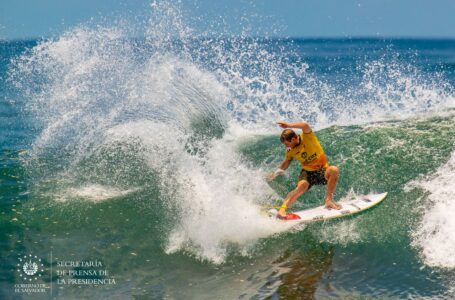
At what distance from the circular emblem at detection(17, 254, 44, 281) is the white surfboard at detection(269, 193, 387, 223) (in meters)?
4.41

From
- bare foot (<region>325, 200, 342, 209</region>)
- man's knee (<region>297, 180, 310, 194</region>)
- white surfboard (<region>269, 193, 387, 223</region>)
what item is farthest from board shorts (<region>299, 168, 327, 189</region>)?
white surfboard (<region>269, 193, 387, 223</region>)

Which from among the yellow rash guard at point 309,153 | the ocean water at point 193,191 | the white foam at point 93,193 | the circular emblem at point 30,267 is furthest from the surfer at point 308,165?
the circular emblem at point 30,267

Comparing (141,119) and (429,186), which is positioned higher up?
(141,119)

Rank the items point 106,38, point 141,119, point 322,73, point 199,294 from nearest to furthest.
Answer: point 199,294 → point 141,119 → point 106,38 → point 322,73

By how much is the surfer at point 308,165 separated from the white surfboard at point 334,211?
0.54 feet

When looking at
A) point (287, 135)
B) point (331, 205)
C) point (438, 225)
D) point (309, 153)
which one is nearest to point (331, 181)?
point (331, 205)

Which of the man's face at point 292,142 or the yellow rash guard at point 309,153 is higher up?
the man's face at point 292,142

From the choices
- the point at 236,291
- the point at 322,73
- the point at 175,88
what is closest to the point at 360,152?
the point at 175,88

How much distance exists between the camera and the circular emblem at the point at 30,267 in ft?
29.4

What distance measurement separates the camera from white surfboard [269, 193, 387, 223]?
10.5 m

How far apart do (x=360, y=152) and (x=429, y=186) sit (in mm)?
2673

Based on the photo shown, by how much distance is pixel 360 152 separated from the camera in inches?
560

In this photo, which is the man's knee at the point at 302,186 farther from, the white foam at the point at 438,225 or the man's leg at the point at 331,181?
the white foam at the point at 438,225

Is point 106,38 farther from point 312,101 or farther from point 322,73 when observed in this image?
point 322,73
